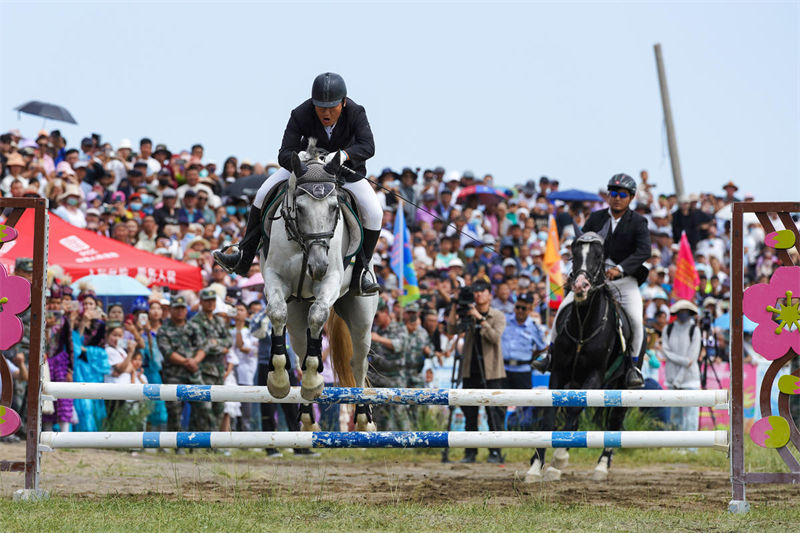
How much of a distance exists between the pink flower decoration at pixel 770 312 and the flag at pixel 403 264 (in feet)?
28.9

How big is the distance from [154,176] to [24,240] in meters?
6.66

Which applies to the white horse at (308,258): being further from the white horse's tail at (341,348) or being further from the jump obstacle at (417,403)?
the white horse's tail at (341,348)

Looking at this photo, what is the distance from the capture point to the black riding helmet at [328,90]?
8.06m

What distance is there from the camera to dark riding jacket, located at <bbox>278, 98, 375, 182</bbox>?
821 cm

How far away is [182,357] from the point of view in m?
12.8

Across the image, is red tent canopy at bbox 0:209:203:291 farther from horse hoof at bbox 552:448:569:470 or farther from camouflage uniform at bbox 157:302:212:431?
horse hoof at bbox 552:448:569:470

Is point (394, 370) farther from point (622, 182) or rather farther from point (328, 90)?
point (328, 90)

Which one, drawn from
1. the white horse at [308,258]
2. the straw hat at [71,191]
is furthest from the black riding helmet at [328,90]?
the straw hat at [71,191]

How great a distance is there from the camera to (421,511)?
7422 millimetres

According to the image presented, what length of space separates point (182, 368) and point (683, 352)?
21.3 feet

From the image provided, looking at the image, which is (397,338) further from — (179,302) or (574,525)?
(574,525)

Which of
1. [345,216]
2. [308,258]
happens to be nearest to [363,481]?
[345,216]

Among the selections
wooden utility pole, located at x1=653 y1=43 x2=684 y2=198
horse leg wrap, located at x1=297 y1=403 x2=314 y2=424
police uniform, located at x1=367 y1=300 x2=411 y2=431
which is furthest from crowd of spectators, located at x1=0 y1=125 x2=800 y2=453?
wooden utility pole, located at x1=653 y1=43 x2=684 y2=198

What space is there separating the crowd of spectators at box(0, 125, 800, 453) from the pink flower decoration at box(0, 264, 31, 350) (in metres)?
1.92
